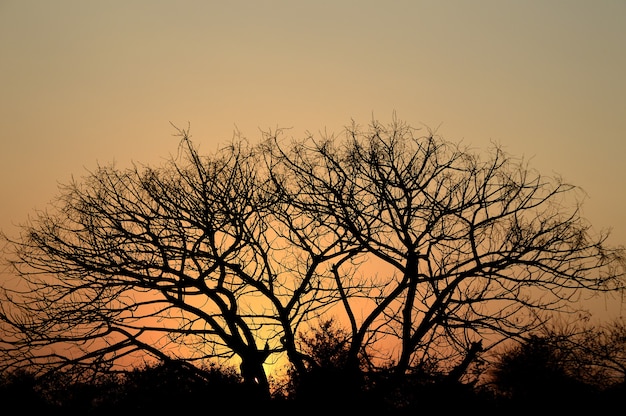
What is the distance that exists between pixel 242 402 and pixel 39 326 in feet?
12.9

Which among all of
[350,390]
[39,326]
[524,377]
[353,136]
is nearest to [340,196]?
[353,136]

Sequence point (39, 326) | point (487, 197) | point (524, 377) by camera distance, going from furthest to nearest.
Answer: point (524, 377) → point (487, 197) → point (39, 326)

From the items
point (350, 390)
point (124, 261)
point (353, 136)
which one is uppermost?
point (353, 136)

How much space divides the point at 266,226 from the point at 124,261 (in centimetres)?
284

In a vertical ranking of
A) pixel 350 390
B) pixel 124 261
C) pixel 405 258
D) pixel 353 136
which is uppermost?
pixel 353 136

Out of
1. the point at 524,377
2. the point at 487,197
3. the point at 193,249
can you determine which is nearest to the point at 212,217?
the point at 193,249

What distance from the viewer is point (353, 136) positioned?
529 inches

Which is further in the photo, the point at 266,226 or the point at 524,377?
the point at 524,377

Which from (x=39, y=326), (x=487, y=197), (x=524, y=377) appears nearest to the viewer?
(x=39, y=326)

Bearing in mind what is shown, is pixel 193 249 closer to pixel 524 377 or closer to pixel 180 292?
pixel 180 292

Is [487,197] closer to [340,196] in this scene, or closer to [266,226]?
[340,196]

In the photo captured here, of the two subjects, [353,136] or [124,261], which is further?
[353,136]

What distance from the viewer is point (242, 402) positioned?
41.0 feet

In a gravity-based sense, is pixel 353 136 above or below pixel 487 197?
above
